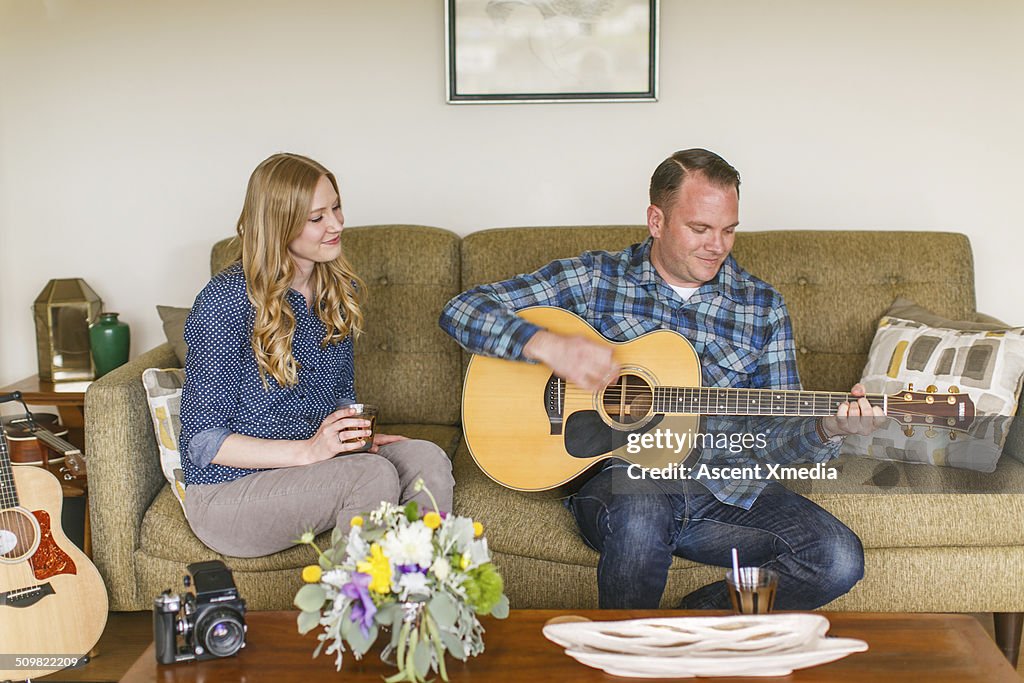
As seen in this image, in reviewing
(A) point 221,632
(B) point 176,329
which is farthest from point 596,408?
(B) point 176,329

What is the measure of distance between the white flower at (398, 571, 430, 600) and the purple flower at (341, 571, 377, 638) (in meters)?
0.04

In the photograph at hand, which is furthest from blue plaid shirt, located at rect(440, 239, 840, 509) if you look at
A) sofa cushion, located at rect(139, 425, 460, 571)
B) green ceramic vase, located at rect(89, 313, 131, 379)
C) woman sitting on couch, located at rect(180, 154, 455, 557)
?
green ceramic vase, located at rect(89, 313, 131, 379)

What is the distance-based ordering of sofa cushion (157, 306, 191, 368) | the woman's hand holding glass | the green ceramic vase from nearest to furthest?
the woman's hand holding glass
sofa cushion (157, 306, 191, 368)
the green ceramic vase

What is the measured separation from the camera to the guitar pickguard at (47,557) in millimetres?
2041

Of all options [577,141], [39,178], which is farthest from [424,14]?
[39,178]

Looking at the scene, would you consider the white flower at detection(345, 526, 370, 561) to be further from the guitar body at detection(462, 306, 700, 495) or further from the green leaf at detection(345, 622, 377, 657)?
the guitar body at detection(462, 306, 700, 495)

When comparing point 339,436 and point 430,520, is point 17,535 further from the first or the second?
point 430,520

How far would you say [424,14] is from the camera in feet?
9.69

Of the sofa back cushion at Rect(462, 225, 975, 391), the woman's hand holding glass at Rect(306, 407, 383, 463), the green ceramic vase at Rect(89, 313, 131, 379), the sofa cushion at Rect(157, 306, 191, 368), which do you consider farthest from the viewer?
the green ceramic vase at Rect(89, 313, 131, 379)

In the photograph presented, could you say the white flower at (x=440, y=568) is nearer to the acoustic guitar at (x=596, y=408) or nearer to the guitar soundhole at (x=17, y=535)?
the acoustic guitar at (x=596, y=408)

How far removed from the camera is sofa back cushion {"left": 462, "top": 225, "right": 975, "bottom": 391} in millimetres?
2617

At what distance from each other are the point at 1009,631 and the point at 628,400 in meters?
1.01

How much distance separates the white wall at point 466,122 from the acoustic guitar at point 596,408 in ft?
3.27

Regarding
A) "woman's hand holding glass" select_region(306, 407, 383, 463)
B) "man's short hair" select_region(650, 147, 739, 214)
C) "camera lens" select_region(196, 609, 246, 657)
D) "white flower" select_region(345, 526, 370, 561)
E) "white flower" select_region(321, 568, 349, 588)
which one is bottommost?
"camera lens" select_region(196, 609, 246, 657)
